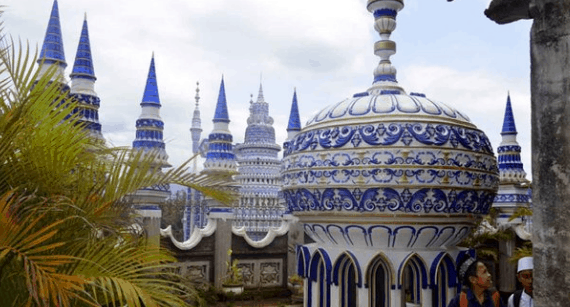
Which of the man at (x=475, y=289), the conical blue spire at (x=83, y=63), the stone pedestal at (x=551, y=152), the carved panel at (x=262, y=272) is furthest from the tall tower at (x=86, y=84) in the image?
the stone pedestal at (x=551, y=152)

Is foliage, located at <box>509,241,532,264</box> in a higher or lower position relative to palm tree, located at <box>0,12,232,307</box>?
lower

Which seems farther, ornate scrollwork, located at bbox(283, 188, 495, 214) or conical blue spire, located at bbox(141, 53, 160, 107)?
conical blue spire, located at bbox(141, 53, 160, 107)

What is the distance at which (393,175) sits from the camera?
377 cm

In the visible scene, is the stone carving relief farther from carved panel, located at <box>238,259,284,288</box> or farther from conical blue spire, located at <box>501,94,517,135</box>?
conical blue spire, located at <box>501,94,517,135</box>

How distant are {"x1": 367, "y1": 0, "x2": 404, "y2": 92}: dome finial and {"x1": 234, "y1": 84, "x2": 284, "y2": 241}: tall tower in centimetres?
1509

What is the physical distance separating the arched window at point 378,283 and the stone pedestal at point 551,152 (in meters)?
1.65

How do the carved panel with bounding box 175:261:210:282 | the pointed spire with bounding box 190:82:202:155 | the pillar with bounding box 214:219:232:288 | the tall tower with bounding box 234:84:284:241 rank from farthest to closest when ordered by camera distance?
the pointed spire with bounding box 190:82:202:155 → the tall tower with bounding box 234:84:284:241 → the pillar with bounding box 214:219:232:288 → the carved panel with bounding box 175:261:210:282

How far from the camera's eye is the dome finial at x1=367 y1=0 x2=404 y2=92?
478 centimetres

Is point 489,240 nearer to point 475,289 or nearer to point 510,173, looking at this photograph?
point 510,173

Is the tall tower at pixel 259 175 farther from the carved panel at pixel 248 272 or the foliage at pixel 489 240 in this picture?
the foliage at pixel 489 240

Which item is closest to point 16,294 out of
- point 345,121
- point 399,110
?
point 345,121

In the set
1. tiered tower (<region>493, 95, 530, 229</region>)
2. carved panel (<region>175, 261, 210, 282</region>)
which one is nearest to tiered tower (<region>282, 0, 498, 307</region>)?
carved panel (<region>175, 261, 210, 282</region>)

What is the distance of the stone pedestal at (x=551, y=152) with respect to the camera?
239 cm

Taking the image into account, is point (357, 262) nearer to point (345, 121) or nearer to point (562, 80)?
point (345, 121)
